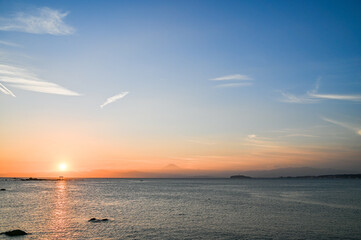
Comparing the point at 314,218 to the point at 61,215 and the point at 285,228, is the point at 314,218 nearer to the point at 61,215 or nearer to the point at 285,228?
the point at 285,228

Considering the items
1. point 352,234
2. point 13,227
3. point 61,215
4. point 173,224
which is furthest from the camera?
point 61,215

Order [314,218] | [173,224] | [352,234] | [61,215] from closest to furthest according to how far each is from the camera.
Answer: [352,234] < [173,224] < [314,218] < [61,215]

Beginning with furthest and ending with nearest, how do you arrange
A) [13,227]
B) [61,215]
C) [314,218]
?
[61,215]
[314,218]
[13,227]

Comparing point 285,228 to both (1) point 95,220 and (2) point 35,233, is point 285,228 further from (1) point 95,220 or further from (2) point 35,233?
(2) point 35,233

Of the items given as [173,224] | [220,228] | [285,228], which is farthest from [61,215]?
[285,228]

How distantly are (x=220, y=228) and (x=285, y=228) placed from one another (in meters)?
10.7

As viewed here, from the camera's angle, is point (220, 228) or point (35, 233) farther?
point (220, 228)

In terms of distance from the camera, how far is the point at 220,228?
1839 inches

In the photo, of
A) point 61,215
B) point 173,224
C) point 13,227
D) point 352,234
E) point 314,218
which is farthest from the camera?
point 61,215

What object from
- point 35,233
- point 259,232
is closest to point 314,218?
point 259,232

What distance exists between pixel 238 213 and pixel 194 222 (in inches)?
595

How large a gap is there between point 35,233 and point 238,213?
40366 millimetres

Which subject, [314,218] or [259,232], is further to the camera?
[314,218]

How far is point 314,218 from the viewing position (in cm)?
5581
